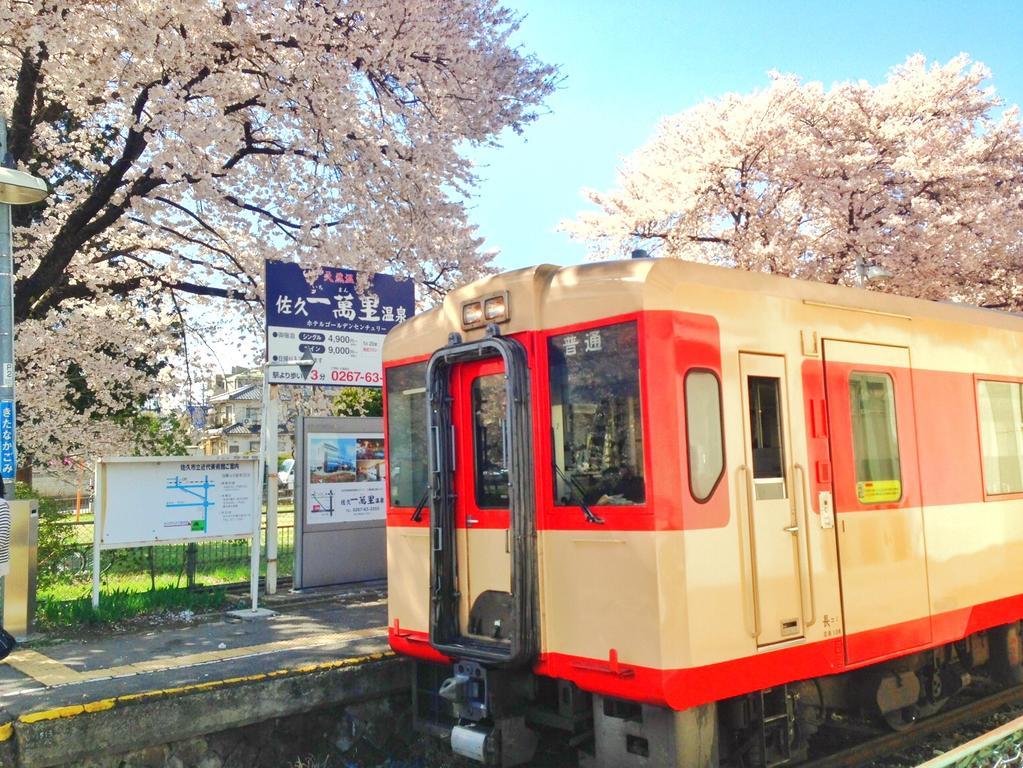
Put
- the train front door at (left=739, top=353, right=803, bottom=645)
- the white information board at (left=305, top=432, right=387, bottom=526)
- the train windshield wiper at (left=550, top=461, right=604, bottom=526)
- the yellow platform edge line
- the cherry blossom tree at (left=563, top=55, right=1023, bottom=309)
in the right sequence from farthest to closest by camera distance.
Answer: the cherry blossom tree at (left=563, top=55, right=1023, bottom=309)
the white information board at (left=305, top=432, right=387, bottom=526)
the yellow platform edge line
the train front door at (left=739, top=353, right=803, bottom=645)
the train windshield wiper at (left=550, top=461, right=604, bottom=526)

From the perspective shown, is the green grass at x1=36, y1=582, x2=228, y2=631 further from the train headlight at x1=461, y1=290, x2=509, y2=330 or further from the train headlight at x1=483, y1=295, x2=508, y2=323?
the train headlight at x1=483, y1=295, x2=508, y2=323

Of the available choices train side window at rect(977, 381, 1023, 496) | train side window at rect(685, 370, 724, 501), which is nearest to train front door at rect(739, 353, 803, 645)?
train side window at rect(685, 370, 724, 501)

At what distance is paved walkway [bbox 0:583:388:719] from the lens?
17.6 feet

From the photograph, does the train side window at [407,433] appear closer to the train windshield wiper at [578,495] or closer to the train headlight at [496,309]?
the train headlight at [496,309]

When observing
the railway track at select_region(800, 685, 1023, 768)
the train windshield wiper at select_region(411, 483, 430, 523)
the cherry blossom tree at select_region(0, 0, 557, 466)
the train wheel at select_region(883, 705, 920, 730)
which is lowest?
the railway track at select_region(800, 685, 1023, 768)

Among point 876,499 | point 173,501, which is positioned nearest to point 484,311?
point 876,499

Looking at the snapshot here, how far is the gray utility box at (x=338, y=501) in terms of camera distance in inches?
377

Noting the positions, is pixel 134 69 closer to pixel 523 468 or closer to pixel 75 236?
pixel 75 236

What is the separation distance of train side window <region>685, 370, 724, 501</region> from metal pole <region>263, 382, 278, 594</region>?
605 cm

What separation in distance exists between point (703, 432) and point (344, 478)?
20.5 ft

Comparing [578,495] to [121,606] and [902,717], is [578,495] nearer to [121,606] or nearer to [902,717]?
[902,717]

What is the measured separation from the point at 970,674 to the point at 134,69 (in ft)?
32.7

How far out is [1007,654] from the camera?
668 centimetres

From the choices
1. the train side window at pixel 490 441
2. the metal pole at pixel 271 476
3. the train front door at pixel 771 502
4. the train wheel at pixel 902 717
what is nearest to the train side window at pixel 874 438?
the train front door at pixel 771 502
